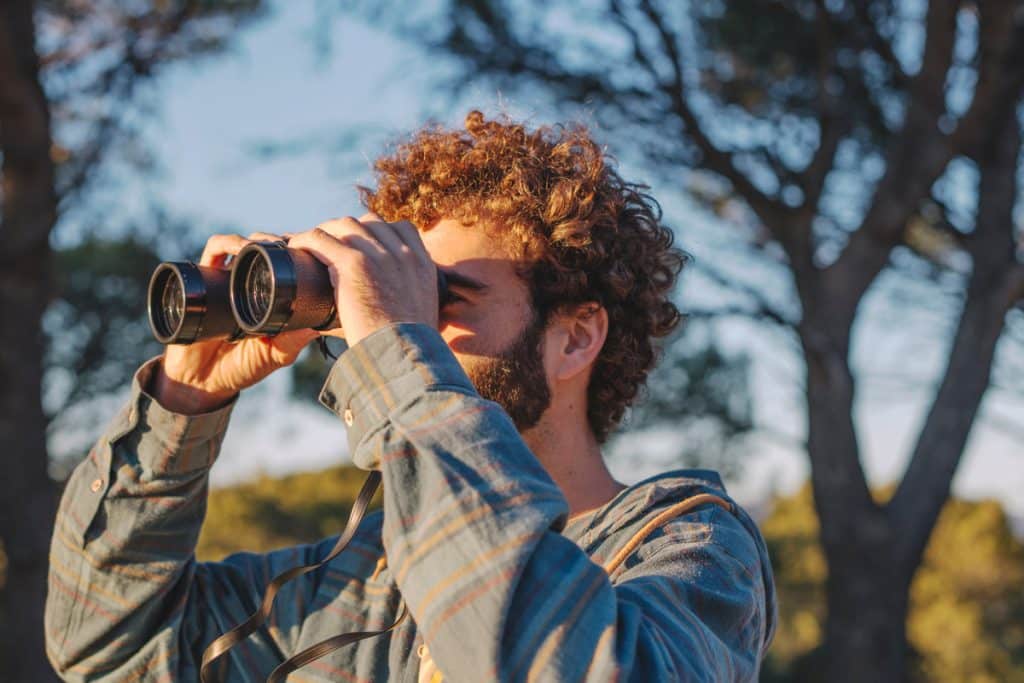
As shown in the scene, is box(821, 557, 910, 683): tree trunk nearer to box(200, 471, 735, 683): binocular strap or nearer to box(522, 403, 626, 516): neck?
box(522, 403, 626, 516): neck

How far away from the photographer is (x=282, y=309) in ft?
3.88

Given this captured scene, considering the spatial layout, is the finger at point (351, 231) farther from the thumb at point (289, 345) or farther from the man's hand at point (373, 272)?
the thumb at point (289, 345)

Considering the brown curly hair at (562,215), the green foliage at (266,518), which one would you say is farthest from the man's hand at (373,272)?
the green foliage at (266,518)

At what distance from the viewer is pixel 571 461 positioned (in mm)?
1588

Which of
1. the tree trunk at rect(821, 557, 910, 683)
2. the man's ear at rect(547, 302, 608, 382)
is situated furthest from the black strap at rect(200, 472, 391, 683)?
the tree trunk at rect(821, 557, 910, 683)

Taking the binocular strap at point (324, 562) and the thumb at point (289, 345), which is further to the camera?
the thumb at point (289, 345)

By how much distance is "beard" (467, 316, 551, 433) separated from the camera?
1.41m

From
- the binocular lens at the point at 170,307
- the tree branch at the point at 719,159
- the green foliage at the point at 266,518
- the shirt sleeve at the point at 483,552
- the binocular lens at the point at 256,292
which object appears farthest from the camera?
the green foliage at the point at 266,518

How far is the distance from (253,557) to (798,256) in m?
2.57

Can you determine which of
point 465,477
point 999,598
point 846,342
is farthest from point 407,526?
point 999,598

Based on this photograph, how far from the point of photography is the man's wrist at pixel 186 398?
1.53 metres

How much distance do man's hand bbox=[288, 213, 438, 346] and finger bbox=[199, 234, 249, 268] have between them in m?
0.27

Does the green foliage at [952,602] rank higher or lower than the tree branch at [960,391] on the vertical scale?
lower

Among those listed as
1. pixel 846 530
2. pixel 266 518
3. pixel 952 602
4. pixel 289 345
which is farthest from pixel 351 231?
pixel 266 518
